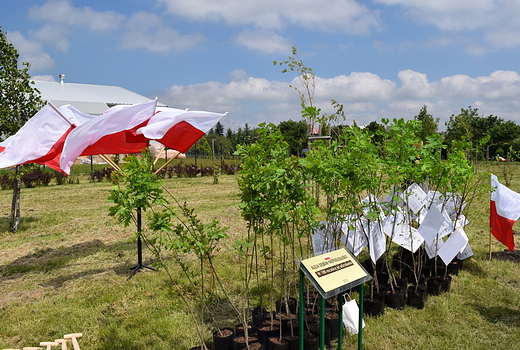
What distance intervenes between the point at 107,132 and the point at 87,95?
53.0m

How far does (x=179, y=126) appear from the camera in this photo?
5.00 m

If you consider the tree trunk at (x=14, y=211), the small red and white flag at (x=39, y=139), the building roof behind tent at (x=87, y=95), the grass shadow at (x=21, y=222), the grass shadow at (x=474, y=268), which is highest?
the building roof behind tent at (x=87, y=95)

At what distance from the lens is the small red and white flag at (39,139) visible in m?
4.27

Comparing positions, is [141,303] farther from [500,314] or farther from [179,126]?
[500,314]

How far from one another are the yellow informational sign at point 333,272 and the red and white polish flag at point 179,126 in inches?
114

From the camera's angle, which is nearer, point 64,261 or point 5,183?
point 64,261

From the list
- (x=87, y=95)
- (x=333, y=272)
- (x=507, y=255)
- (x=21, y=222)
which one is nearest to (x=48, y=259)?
(x=21, y=222)

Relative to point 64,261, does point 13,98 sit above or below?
above

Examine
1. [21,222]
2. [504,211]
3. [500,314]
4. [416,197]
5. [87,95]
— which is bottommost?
[500,314]

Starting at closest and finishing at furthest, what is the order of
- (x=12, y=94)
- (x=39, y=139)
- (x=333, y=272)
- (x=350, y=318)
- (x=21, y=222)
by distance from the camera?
1. (x=333, y=272)
2. (x=350, y=318)
3. (x=39, y=139)
4. (x=12, y=94)
5. (x=21, y=222)

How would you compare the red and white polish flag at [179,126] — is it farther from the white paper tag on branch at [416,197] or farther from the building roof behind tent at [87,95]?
the building roof behind tent at [87,95]

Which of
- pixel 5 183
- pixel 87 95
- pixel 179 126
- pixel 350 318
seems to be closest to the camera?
pixel 350 318

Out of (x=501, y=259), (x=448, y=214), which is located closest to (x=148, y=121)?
(x=448, y=214)

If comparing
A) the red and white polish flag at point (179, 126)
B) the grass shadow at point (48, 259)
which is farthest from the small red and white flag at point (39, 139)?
the grass shadow at point (48, 259)
